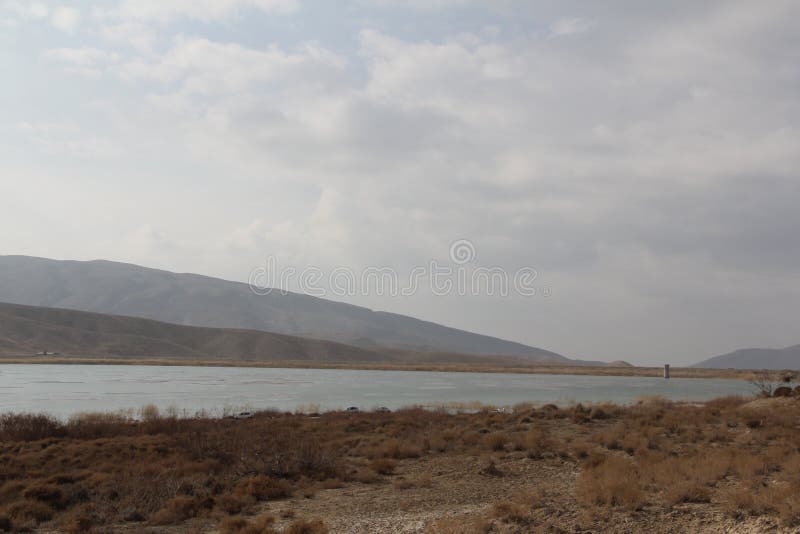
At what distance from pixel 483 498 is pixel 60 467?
10.7 meters

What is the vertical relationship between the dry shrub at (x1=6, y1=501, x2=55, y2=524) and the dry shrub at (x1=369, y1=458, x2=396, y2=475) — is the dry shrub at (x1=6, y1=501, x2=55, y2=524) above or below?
below

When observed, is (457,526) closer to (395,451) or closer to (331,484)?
(331,484)

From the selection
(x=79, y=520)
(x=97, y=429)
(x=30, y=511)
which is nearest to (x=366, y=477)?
(x=79, y=520)

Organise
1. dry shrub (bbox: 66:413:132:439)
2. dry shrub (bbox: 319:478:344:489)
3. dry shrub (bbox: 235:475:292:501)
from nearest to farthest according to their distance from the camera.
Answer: dry shrub (bbox: 235:475:292:501), dry shrub (bbox: 319:478:344:489), dry shrub (bbox: 66:413:132:439)

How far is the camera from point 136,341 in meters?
162

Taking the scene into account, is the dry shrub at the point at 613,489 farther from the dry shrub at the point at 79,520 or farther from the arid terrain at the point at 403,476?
the dry shrub at the point at 79,520

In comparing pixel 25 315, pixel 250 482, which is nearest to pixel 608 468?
pixel 250 482

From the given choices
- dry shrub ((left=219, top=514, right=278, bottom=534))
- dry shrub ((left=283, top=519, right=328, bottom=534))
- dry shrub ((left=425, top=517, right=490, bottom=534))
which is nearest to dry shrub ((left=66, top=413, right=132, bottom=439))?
dry shrub ((left=219, top=514, right=278, bottom=534))

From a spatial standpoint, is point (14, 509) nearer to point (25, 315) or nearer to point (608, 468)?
point (608, 468)

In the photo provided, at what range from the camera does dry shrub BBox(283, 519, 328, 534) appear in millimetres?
9977

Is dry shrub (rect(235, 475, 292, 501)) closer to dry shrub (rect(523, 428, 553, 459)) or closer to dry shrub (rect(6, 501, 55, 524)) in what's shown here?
dry shrub (rect(6, 501, 55, 524))

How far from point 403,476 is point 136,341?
16156 centimetres

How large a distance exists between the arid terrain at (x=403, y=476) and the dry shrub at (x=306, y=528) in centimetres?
9

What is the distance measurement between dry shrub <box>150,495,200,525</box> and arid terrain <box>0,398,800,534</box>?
40 millimetres
